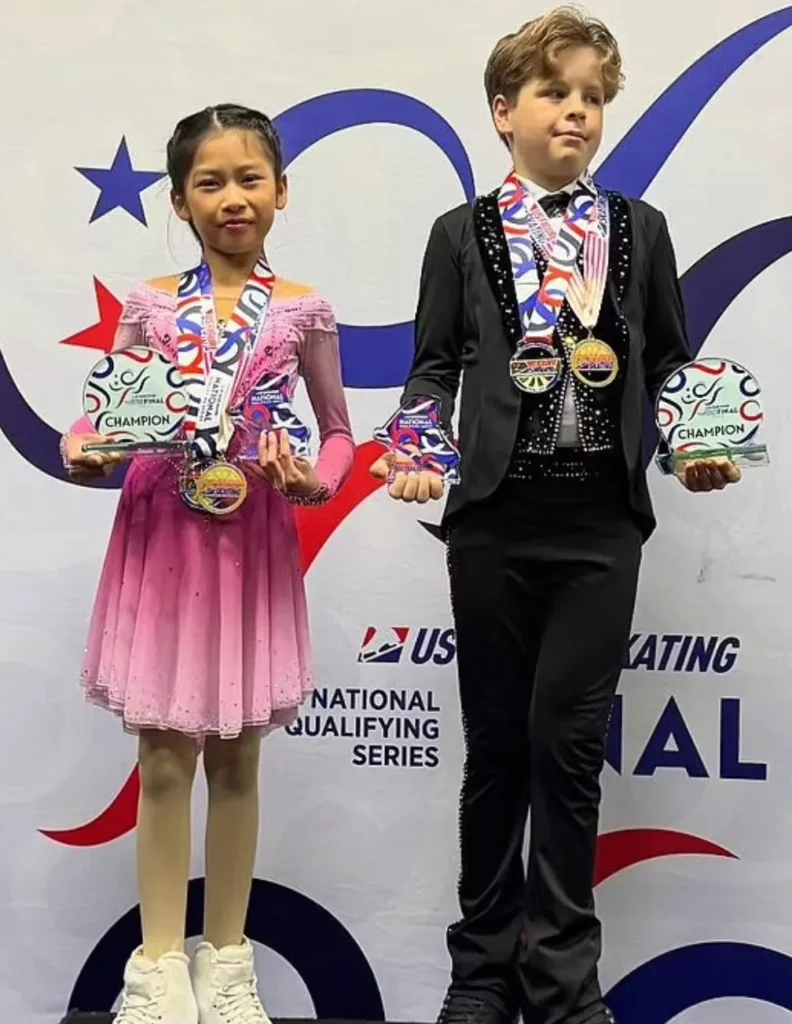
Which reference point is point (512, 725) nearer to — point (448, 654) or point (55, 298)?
point (448, 654)

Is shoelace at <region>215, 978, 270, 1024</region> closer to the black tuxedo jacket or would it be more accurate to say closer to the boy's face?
the black tuxedo jacket

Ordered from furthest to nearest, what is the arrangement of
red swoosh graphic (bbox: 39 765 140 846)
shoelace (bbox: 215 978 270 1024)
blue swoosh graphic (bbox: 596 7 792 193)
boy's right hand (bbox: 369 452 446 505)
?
red swoosh graphic (bbox: 39 765 140 846)
blue swoosh graphic (bbox: 596 7 792 193)
shoelace (bbox: 215 978 270 1024)
boy's right hand (bbox: 369 452 446 505)

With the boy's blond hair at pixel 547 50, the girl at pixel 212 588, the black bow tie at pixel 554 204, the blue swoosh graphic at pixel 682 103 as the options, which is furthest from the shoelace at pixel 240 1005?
the blue swoosh graphic at pixel 682 103

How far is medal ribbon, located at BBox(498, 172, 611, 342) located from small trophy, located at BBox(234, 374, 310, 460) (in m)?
0.27

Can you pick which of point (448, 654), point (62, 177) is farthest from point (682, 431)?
point (62, 177)

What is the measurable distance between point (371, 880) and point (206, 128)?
3.63 ft

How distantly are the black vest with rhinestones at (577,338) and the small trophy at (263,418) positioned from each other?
0.24m

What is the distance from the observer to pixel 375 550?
1776 mm

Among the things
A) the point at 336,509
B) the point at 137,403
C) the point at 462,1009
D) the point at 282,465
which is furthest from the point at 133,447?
the point at 462,1009

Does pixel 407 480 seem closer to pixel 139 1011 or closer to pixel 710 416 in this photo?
pixel 710 416

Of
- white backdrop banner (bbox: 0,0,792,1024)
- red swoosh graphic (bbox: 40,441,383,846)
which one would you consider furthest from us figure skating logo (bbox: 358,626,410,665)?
red swoosh graphic (bbox: 40,441,383,846)

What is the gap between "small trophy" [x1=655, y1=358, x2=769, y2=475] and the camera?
1.29m

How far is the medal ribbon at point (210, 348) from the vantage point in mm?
1299

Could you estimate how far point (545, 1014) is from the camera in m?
1.34
